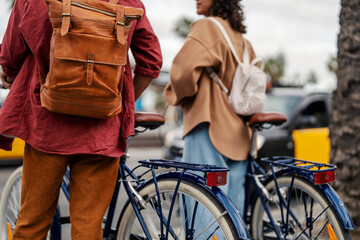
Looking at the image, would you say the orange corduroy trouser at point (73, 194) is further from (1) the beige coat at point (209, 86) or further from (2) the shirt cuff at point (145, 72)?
(1) the beige coat at point (209, 86)

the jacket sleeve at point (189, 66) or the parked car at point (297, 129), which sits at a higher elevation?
the jacket sleeve at point (189, 66)

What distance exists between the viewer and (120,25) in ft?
6.08

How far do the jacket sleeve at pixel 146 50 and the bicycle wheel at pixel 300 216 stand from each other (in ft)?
3.33

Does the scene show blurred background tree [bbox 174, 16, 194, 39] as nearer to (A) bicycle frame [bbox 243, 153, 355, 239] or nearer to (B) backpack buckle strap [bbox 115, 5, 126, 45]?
(A) bicycle frame [bbox 243, 153, 355, 239]

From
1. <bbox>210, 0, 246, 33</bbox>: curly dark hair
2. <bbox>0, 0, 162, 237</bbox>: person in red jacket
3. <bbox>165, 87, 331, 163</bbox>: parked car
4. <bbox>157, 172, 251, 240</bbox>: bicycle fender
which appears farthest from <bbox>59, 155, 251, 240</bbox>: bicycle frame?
<bbox>165, 87, 331, 163</bbox>: parked car

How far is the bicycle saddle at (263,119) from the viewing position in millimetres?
2793

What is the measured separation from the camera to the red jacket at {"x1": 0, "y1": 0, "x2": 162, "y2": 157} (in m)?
1.90

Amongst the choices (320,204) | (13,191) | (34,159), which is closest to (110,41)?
(34,159)

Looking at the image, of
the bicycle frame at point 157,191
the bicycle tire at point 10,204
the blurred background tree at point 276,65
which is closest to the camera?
the bicycle frame at point 157,191

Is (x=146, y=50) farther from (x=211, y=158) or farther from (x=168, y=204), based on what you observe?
(x=211, y=158)

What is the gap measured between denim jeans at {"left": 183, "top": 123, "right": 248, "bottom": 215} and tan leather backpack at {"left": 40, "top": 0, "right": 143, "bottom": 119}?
1.03 m

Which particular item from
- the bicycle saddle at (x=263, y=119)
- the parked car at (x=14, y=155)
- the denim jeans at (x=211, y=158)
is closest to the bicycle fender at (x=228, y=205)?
the denim jeans at (x=211, y=158)

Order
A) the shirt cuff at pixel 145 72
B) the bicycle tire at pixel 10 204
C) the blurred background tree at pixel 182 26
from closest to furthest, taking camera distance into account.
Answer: the shirt cuff at pixel 145 72
the bicycle tire at pixel 10 204
the blurred background tree at pixel 182 26

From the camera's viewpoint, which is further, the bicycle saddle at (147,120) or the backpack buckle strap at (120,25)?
the bicycle saddle at (147,120)
